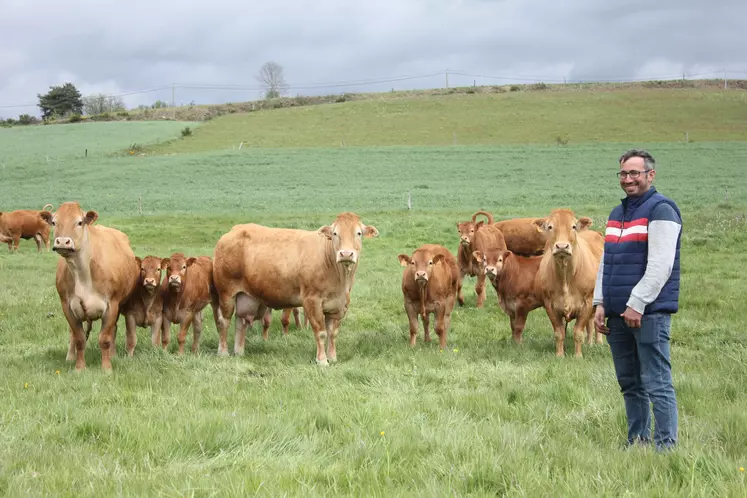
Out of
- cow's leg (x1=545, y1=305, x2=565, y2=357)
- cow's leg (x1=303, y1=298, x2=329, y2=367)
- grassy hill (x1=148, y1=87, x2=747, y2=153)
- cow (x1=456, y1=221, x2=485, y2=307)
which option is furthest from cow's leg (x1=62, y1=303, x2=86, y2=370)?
grassy hill (x1=148, y1=87, x2=747, y2=153)

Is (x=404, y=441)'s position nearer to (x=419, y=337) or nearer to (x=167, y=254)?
(x=419, y=337)

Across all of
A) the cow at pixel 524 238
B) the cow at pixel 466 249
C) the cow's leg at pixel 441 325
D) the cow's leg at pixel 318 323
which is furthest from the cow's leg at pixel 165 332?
the cow at pixel 524 238

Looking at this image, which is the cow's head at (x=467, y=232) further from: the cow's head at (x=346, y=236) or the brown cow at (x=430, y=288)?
the cow's head at (x=346, y=236)

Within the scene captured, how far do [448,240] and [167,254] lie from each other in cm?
816

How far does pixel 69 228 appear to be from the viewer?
26.0 ft

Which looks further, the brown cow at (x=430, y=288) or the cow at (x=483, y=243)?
the cow at (x=483, y=243)

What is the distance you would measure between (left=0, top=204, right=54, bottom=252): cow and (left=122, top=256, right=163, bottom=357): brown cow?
14257 mm

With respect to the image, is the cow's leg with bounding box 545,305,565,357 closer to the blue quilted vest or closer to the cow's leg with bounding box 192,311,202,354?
the blue quilted vest

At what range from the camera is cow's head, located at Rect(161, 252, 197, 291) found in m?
9.36

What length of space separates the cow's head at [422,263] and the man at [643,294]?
14.5 feet

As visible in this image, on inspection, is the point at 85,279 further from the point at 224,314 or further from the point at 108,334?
the point at 224,314

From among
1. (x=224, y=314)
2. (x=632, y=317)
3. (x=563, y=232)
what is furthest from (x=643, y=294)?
(x=224, y=314)

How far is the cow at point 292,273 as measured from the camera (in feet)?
28.9

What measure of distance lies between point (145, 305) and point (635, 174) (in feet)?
23.6
